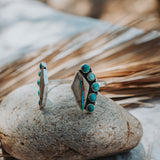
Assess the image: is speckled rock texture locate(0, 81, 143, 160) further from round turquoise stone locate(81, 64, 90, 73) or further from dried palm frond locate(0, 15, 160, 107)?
dried palm frond locate(0, 15, 160, 107)

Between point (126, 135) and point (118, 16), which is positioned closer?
point (126, 135)

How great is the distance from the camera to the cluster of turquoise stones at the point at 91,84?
69cm

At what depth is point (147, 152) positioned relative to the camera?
816 mm

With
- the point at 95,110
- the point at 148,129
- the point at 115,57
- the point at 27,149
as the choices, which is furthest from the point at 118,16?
the point at 27,149

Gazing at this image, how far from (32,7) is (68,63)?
3.65 feet

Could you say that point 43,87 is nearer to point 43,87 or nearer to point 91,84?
point 43,87

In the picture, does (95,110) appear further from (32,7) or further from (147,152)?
(32,7)

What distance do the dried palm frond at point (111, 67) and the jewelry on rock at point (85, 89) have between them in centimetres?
38

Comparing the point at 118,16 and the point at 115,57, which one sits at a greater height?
the point at 118,16

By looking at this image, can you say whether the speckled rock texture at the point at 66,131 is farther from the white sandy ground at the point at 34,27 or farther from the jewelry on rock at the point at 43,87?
the white sandy ground at the point at 34,27

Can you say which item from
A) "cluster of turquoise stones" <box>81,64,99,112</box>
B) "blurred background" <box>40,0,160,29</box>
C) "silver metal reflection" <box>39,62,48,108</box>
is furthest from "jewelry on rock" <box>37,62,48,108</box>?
"blurred background" <box>40,0,160,29</box>

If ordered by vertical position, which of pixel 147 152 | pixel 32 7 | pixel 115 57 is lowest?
pixel 147 152

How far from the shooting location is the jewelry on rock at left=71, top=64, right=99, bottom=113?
0.71 m

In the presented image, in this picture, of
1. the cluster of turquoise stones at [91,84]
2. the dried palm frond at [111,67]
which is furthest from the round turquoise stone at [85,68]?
the dried palm frond at [111,67]
